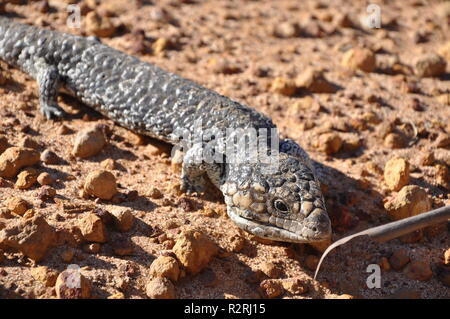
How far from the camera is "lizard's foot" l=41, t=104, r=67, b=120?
22.9 ft

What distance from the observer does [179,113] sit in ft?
21.7

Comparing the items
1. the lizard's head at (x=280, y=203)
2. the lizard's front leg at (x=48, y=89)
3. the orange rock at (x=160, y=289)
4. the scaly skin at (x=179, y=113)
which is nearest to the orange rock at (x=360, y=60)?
the scaly skin at (x=179, y=113)

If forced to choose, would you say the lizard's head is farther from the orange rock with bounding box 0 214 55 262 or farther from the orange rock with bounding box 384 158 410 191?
the orange rock with bounding box 0 214 55 262

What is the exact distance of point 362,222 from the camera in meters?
5.83

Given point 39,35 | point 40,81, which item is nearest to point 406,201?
point 40,81

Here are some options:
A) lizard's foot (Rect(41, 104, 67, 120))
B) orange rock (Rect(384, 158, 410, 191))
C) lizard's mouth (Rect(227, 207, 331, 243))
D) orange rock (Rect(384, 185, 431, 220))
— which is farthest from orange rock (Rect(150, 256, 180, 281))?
lizard's foot (Rect(41, 104, 67, 120))

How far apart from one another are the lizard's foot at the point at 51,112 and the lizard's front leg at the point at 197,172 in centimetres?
203

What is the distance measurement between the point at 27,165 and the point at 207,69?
3.40 meters

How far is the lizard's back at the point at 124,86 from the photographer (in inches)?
255

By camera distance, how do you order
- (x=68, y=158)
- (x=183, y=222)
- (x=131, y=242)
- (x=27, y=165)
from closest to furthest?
(x=131, y=242) < (x=183, y=222) < (x=27, y=165) < (x=68, y=158)

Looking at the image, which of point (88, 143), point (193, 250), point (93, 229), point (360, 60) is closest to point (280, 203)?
point (193, 250)

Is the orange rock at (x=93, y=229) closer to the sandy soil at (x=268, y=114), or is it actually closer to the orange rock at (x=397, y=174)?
the sandy soil at (x=268, y=114)
